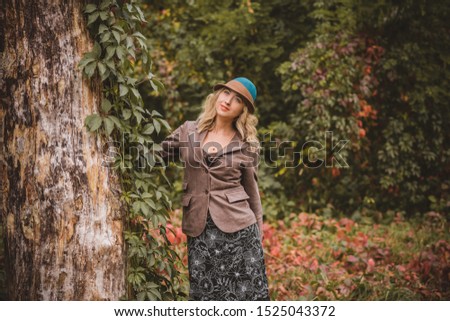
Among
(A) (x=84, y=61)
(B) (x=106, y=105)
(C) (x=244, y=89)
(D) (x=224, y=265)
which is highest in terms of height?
(A) (x=84, y=61)

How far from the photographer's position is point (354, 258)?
17.1 ft

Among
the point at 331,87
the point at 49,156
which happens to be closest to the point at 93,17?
the point at 49,156

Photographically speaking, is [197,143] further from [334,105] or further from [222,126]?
[334,105]

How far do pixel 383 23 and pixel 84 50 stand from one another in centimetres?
509

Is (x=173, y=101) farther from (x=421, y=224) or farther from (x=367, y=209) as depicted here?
(x=421, y=224)

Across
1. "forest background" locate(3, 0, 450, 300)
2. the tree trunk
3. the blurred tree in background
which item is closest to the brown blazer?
the tree trunk

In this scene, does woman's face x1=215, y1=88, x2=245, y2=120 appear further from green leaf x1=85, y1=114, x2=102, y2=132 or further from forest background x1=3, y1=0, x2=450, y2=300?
forest background x1=3, y1=0, x2=450, y2=300

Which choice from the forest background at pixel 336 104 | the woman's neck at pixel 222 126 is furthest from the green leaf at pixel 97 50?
the forest background at pixel 336 104

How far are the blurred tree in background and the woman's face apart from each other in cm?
343

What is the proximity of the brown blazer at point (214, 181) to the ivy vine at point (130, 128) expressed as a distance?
184 mm

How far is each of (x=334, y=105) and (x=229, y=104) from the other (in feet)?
12.8

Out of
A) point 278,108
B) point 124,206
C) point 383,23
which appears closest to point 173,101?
point 278,108

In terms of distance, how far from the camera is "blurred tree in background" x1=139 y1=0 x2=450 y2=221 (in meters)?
6.57
